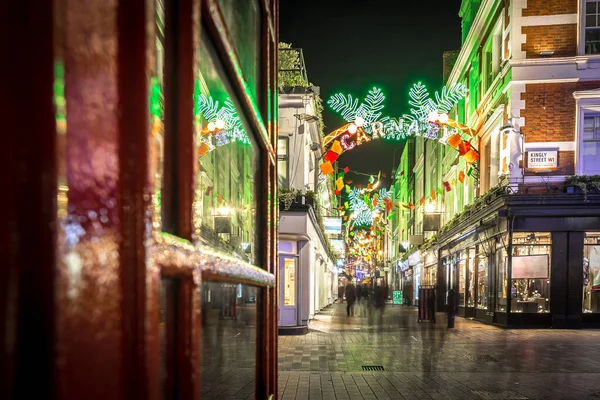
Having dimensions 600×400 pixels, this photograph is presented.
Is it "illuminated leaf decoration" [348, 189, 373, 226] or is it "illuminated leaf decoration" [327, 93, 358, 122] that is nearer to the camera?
"illuminated leaf decoration" [327, 93, 358, 122]


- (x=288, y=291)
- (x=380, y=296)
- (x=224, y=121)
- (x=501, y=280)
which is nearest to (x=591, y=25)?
(x=501, y=280)

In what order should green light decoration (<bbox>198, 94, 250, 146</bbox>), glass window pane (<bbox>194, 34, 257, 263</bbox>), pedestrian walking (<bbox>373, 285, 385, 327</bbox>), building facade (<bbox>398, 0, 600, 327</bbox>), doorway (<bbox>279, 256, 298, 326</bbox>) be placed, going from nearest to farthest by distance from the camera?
1. glass window pane (<bbox>194, 34, 257, 263</bbox>)
2. green light decoration (<bbox>198, 94, 250, 146</bbox>)
3. doorway (<bbox>279, 256, 298, 326</bbox>)
4. building facade (<bbox>398, 0, 600, 327</bbox>)
5. pedestrian walking (<bbox>373, 285, 385, 327</bbox>)

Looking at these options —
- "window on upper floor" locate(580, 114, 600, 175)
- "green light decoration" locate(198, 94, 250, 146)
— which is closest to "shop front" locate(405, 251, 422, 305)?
"window on upper floor" locate(580, 114, 600, 175)

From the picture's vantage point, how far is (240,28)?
1.51 metres

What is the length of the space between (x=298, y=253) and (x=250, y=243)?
47.1ft

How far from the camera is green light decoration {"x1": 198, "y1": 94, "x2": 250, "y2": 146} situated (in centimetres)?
115

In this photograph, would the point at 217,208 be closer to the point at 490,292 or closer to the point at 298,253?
the point at 298,253

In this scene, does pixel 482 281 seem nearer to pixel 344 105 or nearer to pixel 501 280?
pixel 501 280

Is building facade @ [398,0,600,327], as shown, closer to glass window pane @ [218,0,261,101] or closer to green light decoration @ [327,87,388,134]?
green light decoration @ [327,87,388,134]

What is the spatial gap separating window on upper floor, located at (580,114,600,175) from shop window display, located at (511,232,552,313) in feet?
8.23

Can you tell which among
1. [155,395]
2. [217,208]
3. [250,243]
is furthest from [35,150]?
[250,243]

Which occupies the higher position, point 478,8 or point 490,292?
point 478,8

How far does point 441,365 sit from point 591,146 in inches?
452

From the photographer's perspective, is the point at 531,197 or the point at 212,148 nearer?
the point at 212,148
